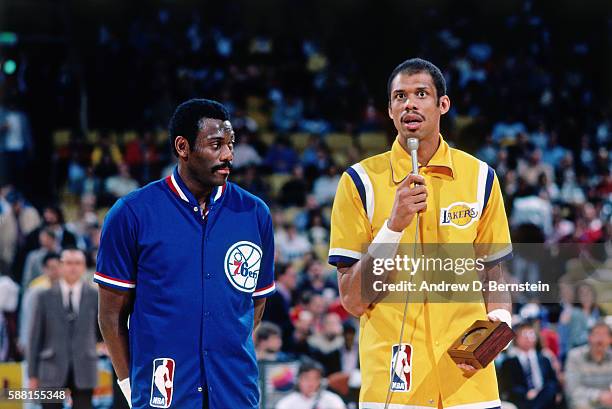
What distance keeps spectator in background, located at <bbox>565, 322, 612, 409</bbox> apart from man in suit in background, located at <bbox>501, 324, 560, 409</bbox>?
153 mm

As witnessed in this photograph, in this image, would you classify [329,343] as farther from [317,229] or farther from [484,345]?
[484,345]

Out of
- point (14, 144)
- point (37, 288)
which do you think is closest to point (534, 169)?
point (14, 144)

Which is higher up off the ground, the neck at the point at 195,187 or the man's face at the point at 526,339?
the neck at the point at 195,187

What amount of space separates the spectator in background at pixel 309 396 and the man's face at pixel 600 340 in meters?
2.20

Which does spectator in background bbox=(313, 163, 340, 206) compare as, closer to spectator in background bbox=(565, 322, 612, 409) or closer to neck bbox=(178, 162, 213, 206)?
spectator in background bbox=(565, 322, 612, 409)

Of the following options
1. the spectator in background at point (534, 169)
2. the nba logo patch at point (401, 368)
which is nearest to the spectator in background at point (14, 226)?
the spectator in background at point (534, 169)

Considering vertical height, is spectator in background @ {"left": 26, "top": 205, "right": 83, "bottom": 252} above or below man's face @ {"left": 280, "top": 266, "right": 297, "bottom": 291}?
above

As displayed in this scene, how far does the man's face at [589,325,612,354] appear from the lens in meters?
8.67

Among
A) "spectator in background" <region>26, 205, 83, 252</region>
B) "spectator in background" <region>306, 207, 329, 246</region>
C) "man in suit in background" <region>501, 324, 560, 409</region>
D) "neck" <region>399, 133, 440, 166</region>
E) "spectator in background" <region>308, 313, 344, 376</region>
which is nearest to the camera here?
"neck" <region>399, 133, 440, 166</region>

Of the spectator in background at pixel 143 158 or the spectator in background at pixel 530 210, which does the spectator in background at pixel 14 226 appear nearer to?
the spectator in background at pixel 143 158

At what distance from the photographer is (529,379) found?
888 cm

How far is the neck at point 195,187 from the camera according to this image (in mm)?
4047

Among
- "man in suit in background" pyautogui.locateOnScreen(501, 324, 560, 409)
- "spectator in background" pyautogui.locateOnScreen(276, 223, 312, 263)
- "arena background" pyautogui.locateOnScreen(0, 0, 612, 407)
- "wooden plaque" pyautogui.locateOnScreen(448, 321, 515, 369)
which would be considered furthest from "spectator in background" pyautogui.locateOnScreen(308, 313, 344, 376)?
"wooden plaque" pyautogui.locateOnScreen(448, 321, 515, 369)

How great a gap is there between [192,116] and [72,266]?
193 inches
